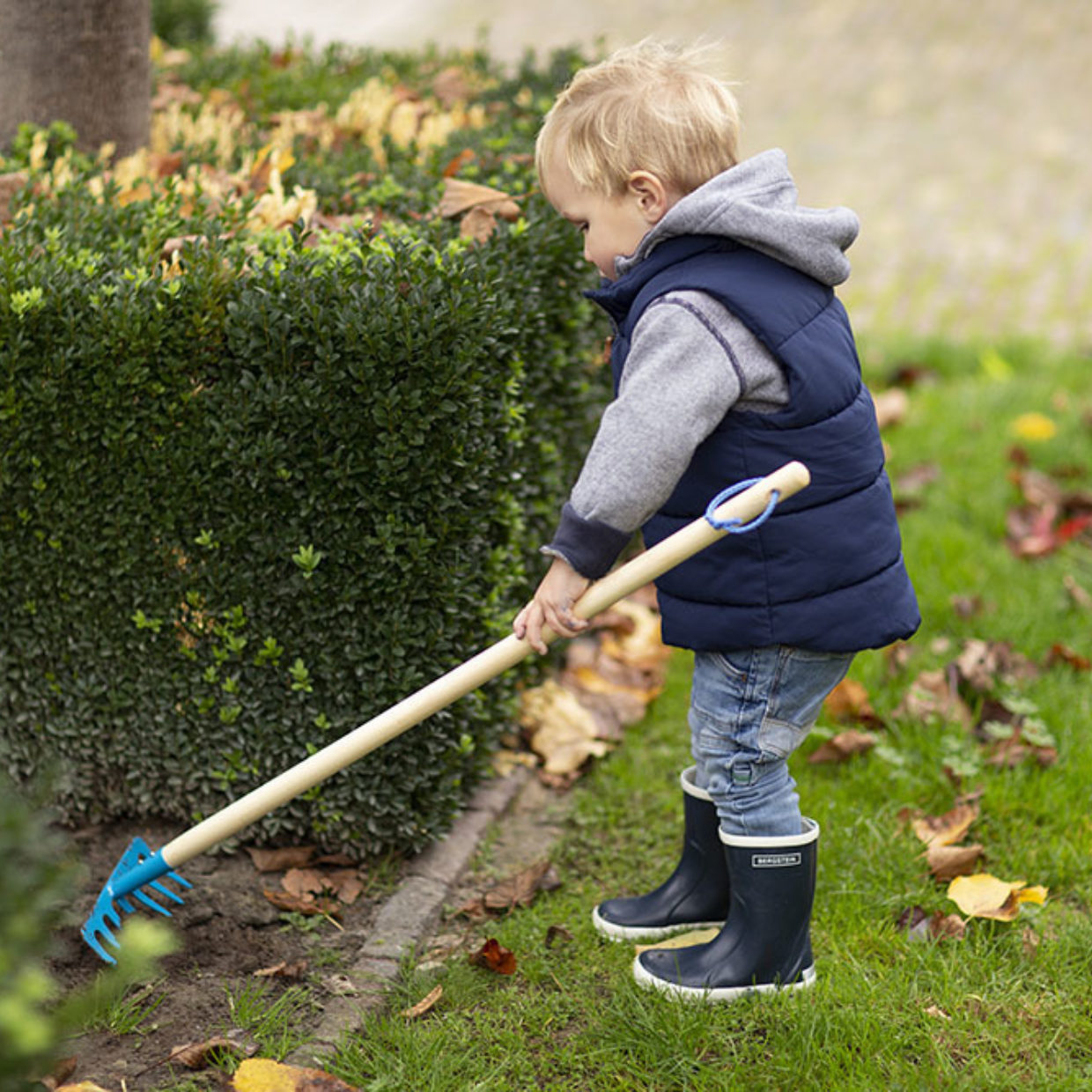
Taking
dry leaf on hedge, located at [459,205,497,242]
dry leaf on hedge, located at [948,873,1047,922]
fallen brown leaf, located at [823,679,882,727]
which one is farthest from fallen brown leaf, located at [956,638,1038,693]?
dry leaf on hedge, located at [459,205,497,242]

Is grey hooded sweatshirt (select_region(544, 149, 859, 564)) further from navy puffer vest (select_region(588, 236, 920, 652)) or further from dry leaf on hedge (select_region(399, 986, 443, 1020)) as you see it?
dry leaf on hedge (select_region(399, 986, 443, 1020))

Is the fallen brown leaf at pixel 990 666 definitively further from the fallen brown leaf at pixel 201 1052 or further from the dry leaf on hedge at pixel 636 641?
the fallen brown leaf at pixel 201 1052

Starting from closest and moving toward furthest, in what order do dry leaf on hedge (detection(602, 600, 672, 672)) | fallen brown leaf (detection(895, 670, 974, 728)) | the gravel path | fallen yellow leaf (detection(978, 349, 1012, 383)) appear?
fallen brown leaf (detection(895, 670, 974, 728)) → dry leaf on hedge (detection(602, 600, 672, 672)) → fallen yellow leaf (detection(978, 349, 1012, 383)) → the gravel path

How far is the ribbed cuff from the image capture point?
7.25 feet

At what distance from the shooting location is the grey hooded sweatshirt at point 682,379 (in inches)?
85.2

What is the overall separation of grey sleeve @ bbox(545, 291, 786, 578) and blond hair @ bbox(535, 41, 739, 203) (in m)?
0.25

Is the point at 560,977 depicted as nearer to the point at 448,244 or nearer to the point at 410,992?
the point at 410,992

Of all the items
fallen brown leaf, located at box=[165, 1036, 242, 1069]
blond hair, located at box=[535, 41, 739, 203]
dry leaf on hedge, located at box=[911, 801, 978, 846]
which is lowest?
fallen brown leaf, located at box=[165, 1036, 242, 1069]

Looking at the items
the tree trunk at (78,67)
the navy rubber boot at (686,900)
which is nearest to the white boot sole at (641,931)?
the navy rubber boot at (686,900)

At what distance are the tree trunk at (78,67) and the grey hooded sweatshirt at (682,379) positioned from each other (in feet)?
6.87

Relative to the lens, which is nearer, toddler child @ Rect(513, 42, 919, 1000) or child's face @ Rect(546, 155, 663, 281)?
toddler child @ Rect(513, 42, 919, 1000)

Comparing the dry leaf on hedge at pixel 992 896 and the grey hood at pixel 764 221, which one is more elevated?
the grey hood at pixel 764 221

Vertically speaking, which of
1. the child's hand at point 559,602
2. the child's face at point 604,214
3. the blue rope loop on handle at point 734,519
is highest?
the child's face at point 604,214

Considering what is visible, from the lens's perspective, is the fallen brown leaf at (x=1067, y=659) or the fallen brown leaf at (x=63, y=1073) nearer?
the fallen brown leaf at (x=63, y=1073)
